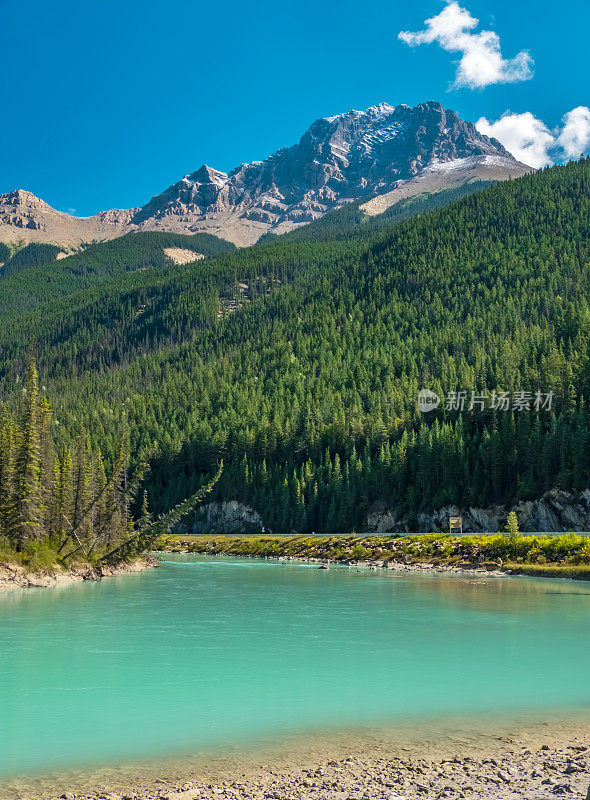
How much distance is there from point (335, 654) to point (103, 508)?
195 feet

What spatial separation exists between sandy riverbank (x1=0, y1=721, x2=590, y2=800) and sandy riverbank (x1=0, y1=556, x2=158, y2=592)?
47.0m

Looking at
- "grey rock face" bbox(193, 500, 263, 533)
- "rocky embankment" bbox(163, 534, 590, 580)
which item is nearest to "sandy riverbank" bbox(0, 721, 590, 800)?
"rocky embankment" bbox(163, 534, 590, 580)

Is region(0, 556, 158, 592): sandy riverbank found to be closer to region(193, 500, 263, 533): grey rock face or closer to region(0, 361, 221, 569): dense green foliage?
region(0, 361, 221, 569): dense green foliage

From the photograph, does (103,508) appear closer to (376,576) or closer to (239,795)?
(376,576)

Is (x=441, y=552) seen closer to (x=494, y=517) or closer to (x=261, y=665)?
(x=494, y=517)

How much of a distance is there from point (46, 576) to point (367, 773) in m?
54.0

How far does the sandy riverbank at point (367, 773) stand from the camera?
1534 centimetres

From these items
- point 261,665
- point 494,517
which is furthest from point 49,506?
point 494,517

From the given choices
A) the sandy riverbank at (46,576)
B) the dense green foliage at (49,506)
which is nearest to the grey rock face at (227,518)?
the dense green foliage at (49,506)

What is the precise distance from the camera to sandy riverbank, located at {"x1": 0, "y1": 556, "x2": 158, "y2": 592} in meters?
60.3

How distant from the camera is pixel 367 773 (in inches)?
656

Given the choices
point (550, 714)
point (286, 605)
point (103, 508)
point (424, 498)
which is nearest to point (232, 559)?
point (103, 508)

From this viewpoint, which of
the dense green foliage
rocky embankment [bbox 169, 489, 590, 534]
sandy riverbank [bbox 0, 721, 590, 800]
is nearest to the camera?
sandy riverbank [bbox 0, 721, 590, 800]

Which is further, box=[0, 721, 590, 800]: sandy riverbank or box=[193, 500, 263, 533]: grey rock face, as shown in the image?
box=[193, 500, 263, 533]: grey rock face
